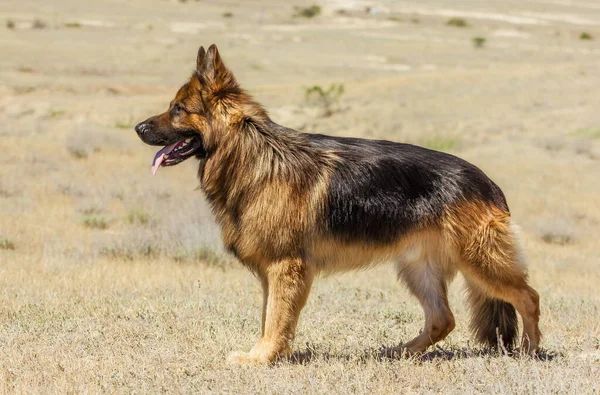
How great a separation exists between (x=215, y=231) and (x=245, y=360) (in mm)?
5720

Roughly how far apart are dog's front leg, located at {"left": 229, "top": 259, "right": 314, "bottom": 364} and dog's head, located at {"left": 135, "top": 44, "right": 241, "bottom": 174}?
3.10ft

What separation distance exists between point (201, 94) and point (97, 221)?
24.1 feet

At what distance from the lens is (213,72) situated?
18.4ft

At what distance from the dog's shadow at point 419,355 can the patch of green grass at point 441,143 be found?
1687 cm

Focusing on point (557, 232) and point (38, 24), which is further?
point (38, 24)

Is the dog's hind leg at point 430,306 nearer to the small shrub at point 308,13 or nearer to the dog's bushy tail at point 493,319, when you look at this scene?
the dog's bushy tail at point 493,319

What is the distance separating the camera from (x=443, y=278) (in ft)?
20.2

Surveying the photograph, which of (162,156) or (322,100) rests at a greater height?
(162,156)

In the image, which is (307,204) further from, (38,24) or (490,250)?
(38,24)

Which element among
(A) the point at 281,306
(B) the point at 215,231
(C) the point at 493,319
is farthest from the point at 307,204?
(B) the point at 215,231

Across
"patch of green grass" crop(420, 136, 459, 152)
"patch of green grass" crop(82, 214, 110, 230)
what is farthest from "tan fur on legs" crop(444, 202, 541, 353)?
"patch of green grass" crop(420, 136, 459, 152)

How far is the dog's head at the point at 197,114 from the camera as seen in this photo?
18.4 ft

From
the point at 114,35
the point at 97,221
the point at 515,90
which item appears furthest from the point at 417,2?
the point at 97,221

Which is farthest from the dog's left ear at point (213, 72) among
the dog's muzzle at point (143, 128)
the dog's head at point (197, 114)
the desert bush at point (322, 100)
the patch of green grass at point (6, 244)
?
the desert bush at point (322, 100)
